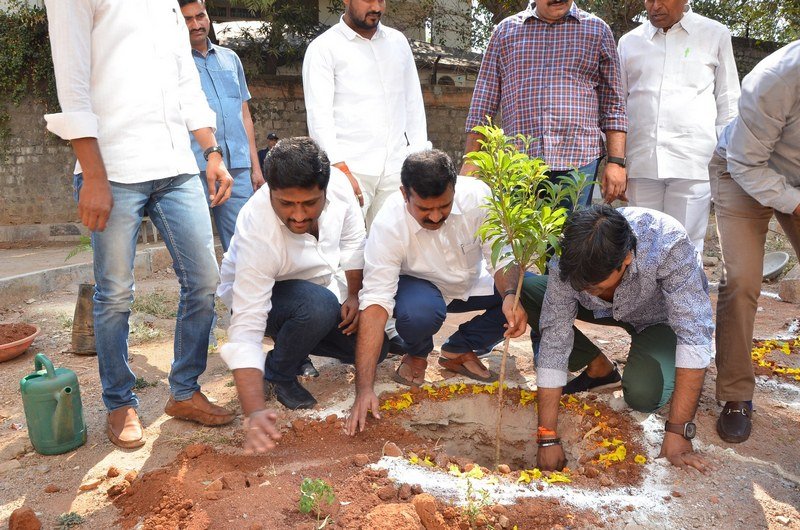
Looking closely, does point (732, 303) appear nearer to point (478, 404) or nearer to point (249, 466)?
point (478, 404)

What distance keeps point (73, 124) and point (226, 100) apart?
6.13 feet

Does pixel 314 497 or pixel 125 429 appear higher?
pixel 314 497

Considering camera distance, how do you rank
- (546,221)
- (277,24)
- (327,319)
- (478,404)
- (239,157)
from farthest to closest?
1. (277,24)
2. (239,157)
3. (478,404)
4. (327,319)
5. (546,221)

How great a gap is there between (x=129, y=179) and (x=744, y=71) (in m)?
12.3

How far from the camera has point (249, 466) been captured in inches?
111

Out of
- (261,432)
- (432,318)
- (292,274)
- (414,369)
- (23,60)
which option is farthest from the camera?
(23,60)

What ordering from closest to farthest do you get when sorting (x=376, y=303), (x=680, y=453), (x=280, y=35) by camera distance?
(x=680, y=453)
(x=376, y=303)
(x=280, y=35)

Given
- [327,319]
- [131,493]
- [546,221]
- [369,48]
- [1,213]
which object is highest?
[369,48]

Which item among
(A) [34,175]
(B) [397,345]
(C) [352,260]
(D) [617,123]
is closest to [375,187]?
(C) [352,260]

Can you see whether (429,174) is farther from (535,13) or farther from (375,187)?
(535,13)

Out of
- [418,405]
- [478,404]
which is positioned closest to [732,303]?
[478,404]

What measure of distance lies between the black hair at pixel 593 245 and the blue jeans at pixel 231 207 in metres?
2.33

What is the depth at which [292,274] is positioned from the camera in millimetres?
3307

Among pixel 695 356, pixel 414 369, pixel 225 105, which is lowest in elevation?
pixel 414 369
